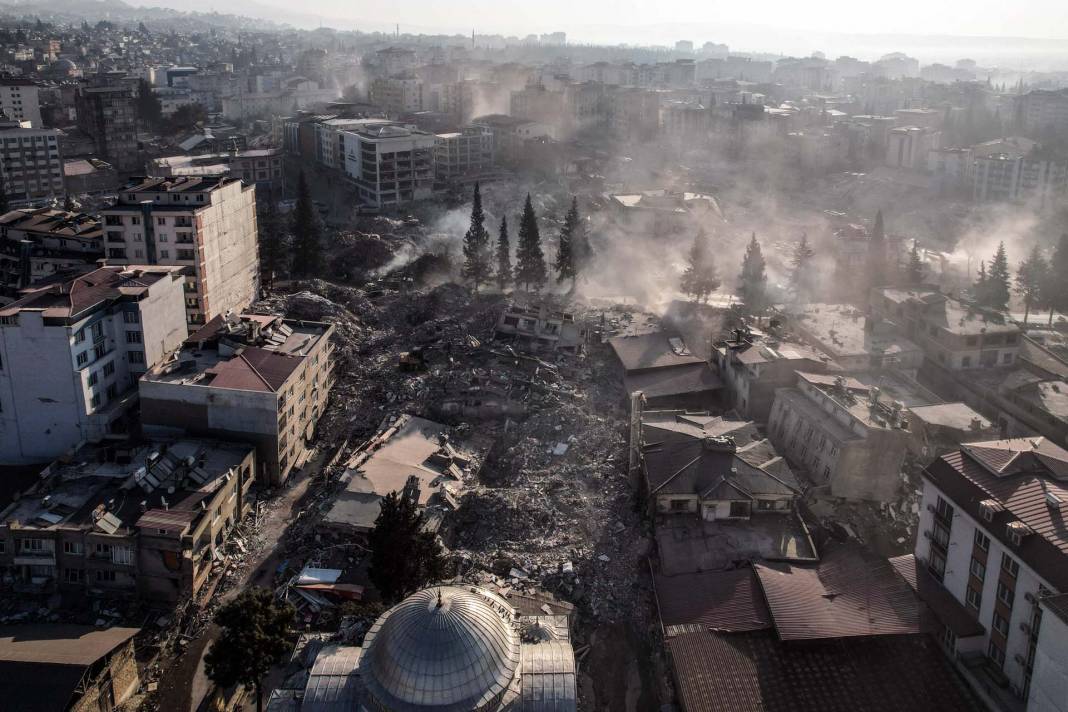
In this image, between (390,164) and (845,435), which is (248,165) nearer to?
(390,164)

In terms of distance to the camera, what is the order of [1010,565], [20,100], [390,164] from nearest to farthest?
[1010,565] < [390,164] < [20,100]

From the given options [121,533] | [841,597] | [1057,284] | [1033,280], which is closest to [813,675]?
[841,597]

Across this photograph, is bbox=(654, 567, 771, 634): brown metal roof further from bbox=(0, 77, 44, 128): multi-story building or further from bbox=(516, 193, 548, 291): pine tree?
bbox=(0, 77, 44, 128): multi-story building

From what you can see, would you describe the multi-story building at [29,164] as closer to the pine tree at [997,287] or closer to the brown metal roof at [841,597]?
the brown metal roof at [841,597]

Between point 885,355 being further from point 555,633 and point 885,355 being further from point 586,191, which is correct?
point 586,191

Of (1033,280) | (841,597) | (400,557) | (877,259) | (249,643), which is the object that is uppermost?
(877,259)
